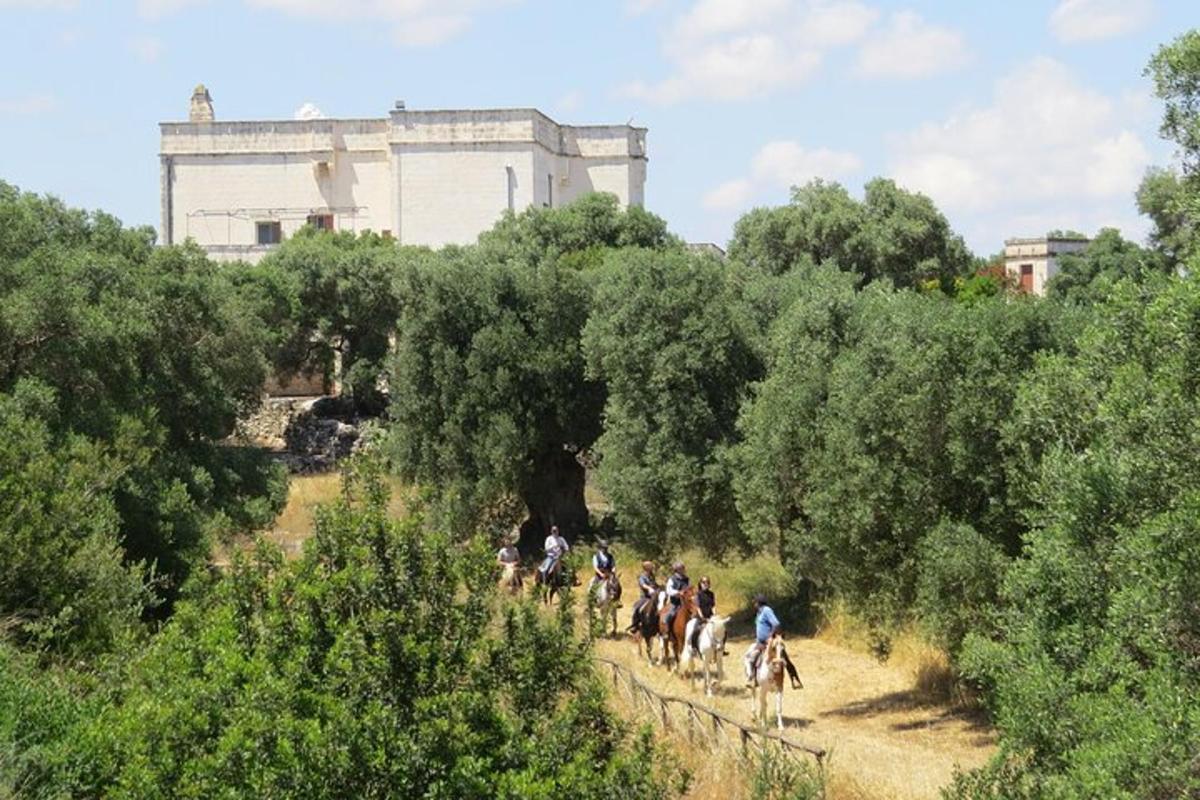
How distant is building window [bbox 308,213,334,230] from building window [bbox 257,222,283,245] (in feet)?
4.49

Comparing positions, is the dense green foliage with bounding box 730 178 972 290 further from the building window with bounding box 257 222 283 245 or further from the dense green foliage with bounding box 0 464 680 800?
the dense green foliage with bounding box 0 464 680 800

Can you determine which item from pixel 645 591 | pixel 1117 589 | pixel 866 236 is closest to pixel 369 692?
pixel 1117 589

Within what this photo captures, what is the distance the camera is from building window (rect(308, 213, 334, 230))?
68.9m

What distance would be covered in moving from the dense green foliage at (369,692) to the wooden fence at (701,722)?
3357 mm

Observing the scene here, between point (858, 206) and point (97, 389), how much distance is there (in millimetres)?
41915

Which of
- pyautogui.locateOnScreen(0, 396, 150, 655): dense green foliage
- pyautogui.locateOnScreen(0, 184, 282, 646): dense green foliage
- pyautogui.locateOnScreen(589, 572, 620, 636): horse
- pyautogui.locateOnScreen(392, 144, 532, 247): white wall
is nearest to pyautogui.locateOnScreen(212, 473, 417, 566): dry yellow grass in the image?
pyautogui.locateOnScreen(0, 184, 282, 646): dense green foliage

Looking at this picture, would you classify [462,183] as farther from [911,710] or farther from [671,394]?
[911,710]

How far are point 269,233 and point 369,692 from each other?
5859 cm

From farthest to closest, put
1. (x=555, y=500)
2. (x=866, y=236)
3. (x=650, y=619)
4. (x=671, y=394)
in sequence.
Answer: (x=866, y=236), (x=555, y=500), (x=671, y=394), (x=650, y=619)

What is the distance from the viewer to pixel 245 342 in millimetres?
35969

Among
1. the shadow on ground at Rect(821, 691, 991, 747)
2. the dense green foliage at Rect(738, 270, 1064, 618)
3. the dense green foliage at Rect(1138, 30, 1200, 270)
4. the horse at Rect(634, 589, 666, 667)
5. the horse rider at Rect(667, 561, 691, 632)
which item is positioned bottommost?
the shadow on ground at Rect(821, 691, 991, 747)

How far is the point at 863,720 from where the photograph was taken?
23.9m

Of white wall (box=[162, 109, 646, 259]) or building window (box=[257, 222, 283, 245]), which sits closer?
white wall (box=[162, 109, 646, 259])

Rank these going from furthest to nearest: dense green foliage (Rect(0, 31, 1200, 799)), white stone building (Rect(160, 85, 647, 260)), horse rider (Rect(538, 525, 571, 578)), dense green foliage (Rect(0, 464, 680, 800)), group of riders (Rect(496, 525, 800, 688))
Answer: white stone building (Rect(160, 85, 647, 260)) < horse rider (Rect(538, 525, 571, 578)) < group of riders (Rect(496, 525, 800, 688)) < dense green foliage (Rect(0, 31, 1200, 799)) < dense green foliage (Rect(0, 464, 680, 800))
